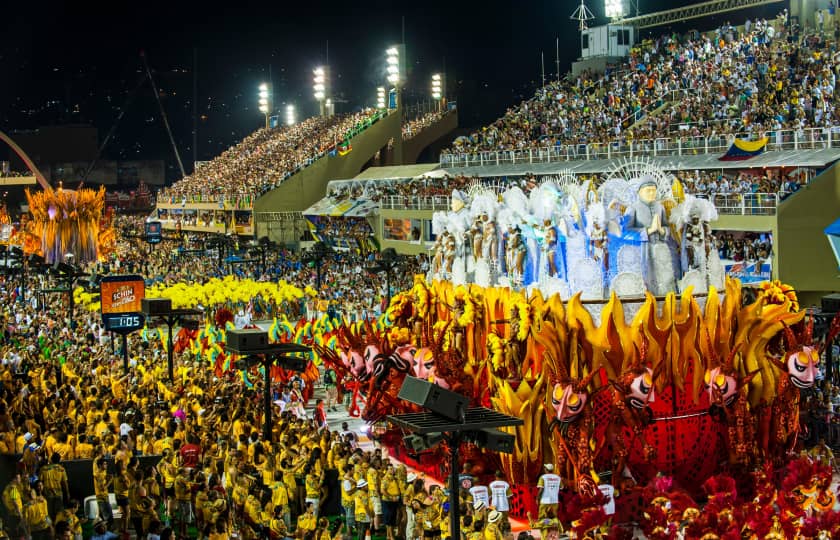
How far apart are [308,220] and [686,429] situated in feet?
145

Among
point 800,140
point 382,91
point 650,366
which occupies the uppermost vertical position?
point 382,91

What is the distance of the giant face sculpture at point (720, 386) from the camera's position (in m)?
17.6

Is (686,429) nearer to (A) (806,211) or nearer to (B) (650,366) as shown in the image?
(B) (650,366)

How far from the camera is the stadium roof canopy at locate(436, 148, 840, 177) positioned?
3127cm

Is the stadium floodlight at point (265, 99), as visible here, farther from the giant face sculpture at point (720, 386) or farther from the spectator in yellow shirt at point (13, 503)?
the spectator in yellow shirt at point (13, 503)

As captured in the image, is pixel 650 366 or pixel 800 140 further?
pixel 800 140

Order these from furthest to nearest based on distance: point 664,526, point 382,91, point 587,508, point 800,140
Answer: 1. point 382,91
2. point 800,140
3. point 587,508
4. point 664,526

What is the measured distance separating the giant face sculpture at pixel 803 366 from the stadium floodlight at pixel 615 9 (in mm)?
40878

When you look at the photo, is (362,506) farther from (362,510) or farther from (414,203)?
(414,203)

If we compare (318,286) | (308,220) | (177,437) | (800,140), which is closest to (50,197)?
(308,220)

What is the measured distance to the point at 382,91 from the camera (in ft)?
248

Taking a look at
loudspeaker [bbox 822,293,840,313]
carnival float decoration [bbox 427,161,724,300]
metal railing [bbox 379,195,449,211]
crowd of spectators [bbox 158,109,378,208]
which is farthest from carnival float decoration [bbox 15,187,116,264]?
loudspeaker [bbox 822,293,840,313]

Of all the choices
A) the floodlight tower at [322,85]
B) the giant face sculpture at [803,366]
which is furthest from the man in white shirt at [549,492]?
the floodlight tower at [322,85]

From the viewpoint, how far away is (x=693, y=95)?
41000mm
